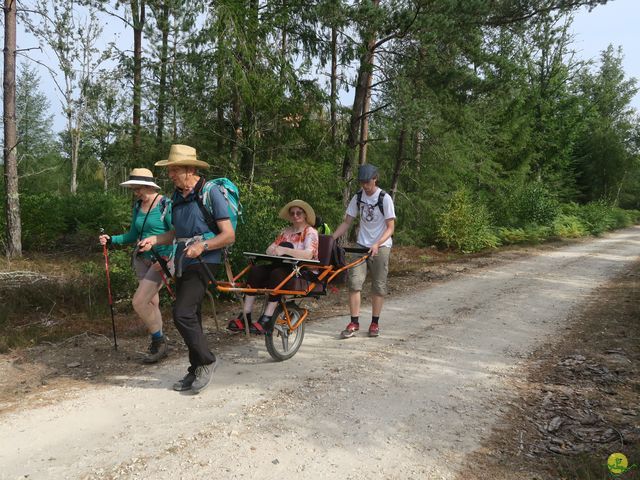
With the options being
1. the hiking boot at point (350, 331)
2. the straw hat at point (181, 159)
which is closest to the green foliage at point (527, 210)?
the hiking boot at point (350, 331)

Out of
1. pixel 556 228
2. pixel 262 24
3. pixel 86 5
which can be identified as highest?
pixel 86 5

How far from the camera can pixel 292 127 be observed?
11438 millimetres

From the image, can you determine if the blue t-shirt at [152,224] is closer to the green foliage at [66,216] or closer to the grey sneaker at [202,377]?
the grey sneaker at [202,377]

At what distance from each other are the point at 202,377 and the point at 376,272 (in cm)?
275

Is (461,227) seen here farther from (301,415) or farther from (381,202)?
(301,415)

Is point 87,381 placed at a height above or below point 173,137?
below

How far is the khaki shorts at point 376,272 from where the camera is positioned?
6.15 meters

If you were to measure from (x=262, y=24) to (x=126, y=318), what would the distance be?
694 cm

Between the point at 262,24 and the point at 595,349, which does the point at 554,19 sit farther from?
the point at 595,349

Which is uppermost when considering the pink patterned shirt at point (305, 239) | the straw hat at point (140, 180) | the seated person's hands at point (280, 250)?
the straw hat at point (140, 180)

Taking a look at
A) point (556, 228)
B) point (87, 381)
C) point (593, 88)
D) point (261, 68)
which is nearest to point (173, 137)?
point (261, 68)

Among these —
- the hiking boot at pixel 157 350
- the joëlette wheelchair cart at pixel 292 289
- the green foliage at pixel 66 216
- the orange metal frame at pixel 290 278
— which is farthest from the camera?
the green foliage at pixel 66 216

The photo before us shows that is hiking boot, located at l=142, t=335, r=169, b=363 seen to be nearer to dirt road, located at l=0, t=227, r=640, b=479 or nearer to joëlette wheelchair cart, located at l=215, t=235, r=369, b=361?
dirt road, located at l=0, t=227, r=640, b=479

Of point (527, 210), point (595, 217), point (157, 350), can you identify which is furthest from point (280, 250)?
point (595, 217)
